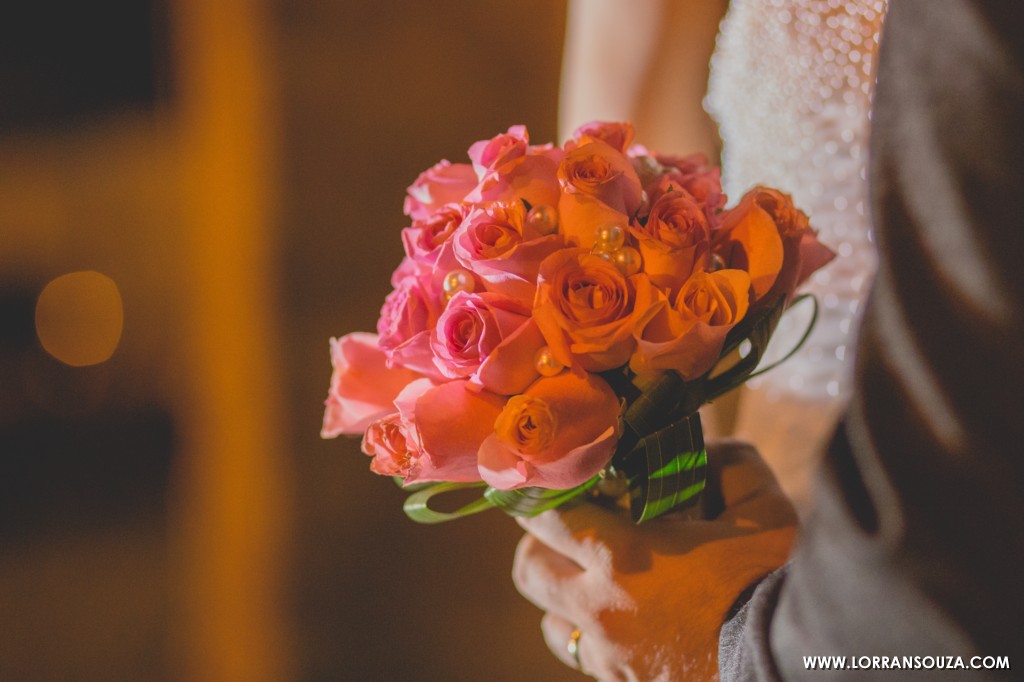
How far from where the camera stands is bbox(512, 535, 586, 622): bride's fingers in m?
0.59

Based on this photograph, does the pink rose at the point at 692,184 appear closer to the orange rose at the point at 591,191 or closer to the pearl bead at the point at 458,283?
the orange rose at the point at 591,191

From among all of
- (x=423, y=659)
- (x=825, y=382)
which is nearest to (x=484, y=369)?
(x=825, y=382)

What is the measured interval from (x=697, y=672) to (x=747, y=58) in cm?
82

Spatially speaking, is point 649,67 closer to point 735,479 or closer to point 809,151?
point 809,151

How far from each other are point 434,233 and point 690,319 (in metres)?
0.18

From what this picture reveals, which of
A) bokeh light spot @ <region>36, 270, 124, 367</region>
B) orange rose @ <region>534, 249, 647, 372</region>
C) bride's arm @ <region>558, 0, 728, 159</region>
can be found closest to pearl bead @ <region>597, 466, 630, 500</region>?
orange rose @ <region>534, 249, 647, 372</region>

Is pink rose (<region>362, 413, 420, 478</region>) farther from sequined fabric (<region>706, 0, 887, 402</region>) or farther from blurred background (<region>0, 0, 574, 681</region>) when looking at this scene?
blurred background (<region>0, 0, 574, 681</region>)

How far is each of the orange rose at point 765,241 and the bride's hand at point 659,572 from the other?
17 centimetres

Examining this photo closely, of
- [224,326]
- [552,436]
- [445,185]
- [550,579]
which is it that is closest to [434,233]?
[445,185]

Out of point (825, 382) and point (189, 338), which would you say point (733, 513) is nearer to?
point (825, 382)

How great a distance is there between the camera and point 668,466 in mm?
524

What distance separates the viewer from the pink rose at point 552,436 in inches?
18.1

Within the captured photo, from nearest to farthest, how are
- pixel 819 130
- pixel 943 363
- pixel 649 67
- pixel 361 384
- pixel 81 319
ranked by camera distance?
pixel 943 363 < pixel 361 384 < pixel 819 130 < pixel 649 67 < pixel 81 319

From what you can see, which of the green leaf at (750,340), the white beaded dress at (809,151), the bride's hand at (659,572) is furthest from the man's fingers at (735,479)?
the white beaded dress at (809,151)
